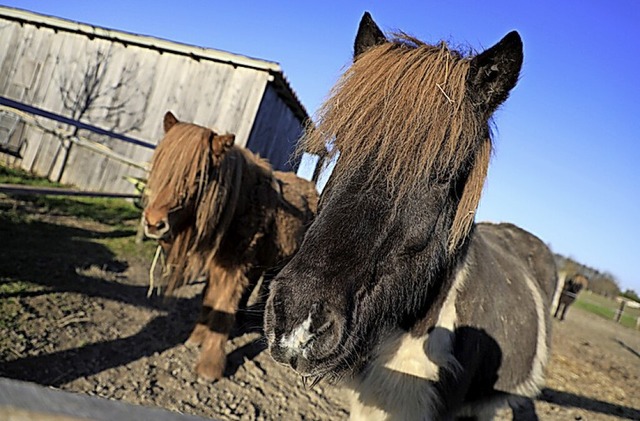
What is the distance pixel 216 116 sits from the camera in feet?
35.8

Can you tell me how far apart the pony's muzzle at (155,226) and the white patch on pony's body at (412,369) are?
2225 mm

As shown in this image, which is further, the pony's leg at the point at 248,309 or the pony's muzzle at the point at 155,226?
the pony's leg at the point at 248,309

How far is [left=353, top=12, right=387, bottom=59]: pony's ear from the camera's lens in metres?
2.32

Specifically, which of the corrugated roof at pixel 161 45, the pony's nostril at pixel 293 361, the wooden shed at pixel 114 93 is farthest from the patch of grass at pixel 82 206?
the pony's nostril at pixel 293 361

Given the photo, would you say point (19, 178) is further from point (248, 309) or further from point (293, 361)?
point (293, 361)

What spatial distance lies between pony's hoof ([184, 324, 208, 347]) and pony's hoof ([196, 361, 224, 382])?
0.47 m

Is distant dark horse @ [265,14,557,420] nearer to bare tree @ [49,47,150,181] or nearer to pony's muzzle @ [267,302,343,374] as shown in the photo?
pony's muzzle @ [267,302,343,374]

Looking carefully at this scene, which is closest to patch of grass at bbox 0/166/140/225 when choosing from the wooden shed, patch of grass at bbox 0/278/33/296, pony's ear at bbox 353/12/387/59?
the wooden shed

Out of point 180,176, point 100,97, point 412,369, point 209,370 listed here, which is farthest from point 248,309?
point 100,97

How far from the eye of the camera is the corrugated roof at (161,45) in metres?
10.5

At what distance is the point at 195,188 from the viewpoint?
4.03m

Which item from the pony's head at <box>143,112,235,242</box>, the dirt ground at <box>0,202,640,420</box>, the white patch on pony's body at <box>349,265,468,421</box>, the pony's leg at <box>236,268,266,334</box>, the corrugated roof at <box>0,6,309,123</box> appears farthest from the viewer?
the corrugated roof at <box>0,6,309,123</box>

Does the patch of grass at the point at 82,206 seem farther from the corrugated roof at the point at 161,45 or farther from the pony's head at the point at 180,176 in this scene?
the pony's head at the point at 180,176

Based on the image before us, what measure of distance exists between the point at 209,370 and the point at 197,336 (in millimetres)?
591
